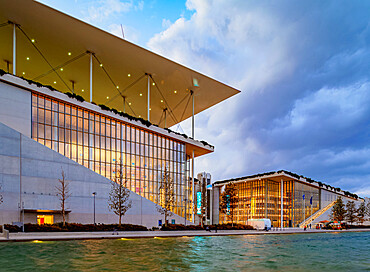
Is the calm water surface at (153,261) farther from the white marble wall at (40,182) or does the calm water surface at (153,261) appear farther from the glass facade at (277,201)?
the glass facade at (277,201)

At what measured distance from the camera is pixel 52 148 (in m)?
39.6

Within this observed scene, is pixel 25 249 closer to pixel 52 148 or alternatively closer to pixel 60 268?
pixel 60 268

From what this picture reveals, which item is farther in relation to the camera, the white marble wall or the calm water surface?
the white marble wall

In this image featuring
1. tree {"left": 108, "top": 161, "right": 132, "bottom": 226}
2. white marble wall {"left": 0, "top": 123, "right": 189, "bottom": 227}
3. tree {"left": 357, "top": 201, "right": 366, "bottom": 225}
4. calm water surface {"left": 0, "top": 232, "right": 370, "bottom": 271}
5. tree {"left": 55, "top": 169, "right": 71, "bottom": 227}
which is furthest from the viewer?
tree {"left": 357, "top": 201, "right": 366, "bottom": 225}

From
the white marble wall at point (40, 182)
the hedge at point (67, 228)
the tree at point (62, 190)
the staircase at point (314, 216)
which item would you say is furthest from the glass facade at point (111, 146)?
the staircase at point (314, 216)

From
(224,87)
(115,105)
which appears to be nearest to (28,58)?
Answer: (115,105)

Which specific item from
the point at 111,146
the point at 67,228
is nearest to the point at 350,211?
the point at 111,146

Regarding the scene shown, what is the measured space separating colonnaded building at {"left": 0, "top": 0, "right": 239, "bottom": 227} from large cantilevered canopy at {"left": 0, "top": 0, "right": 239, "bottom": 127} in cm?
15

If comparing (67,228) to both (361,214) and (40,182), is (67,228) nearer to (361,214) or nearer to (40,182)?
(40,182)

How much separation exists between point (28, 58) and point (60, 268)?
39.7 metres

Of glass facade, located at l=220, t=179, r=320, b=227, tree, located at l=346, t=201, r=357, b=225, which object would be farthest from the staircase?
tree, located at l=346, t=201, r=357, b=225

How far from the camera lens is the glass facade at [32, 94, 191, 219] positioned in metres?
39.5

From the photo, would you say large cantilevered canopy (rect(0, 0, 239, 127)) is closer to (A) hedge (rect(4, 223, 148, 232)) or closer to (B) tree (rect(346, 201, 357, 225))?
(A) hedge (rect(4, 223, 148, 232))

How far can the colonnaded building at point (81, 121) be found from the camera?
34.8 meters
